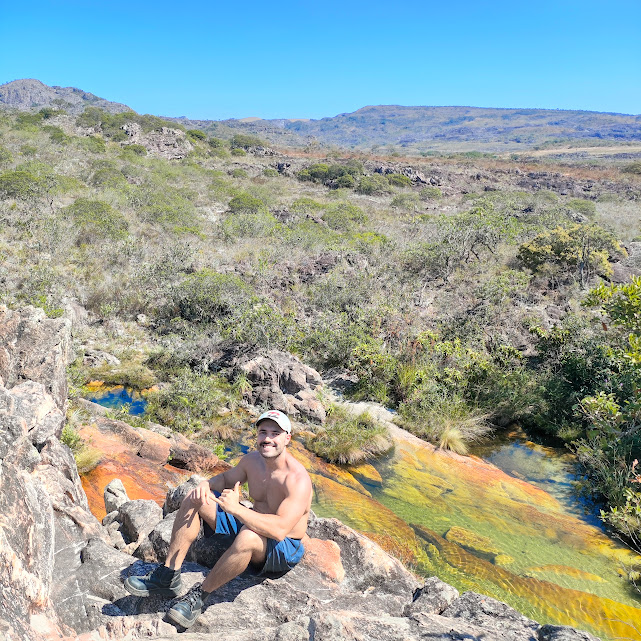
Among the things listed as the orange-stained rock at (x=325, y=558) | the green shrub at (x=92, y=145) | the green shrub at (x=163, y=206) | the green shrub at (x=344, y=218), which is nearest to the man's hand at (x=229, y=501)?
the orange-stained rock at (x=325, y=558)

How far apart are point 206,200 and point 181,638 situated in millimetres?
20874

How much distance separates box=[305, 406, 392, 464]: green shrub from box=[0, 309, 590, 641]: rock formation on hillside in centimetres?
313

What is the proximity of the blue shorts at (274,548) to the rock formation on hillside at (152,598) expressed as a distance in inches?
3.6

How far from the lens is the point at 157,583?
9.16ft

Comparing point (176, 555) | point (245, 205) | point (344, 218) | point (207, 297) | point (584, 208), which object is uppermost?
point (584, 208)

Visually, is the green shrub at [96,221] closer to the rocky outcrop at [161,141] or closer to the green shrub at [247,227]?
the green shrub at [247,227]

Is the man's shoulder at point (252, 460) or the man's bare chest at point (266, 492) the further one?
the man's shoulder at point (252, 460)

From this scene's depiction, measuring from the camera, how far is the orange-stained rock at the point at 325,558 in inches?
130

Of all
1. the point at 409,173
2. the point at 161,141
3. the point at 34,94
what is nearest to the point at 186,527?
the point at 161,141

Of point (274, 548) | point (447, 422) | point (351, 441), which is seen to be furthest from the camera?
point (447, 422)

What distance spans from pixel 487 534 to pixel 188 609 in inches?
153

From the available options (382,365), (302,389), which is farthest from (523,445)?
(302,389)

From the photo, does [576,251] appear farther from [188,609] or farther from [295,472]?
[188,609]

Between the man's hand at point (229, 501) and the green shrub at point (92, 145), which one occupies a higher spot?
the green shrub at point (92, 145)
